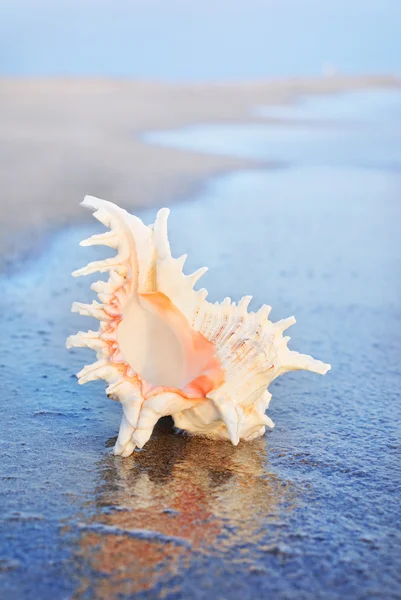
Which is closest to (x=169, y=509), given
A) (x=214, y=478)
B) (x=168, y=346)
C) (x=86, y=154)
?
(x=214, y=478)

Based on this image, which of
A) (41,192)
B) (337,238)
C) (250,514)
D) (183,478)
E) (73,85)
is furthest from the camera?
(73,85)

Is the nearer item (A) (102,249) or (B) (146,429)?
(B) (146,429)

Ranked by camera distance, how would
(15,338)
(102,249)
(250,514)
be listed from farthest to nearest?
(102,249) → (15,338) → (250,514)

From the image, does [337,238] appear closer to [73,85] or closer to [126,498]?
[126,498]

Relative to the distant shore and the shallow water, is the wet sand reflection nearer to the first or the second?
the shallow water

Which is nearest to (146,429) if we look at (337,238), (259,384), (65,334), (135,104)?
(259,384)

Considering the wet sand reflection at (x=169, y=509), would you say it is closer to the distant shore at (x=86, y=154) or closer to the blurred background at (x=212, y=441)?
the blurred background at (x=212, y=441)

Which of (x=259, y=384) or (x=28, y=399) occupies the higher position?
(x=259, y=384)
